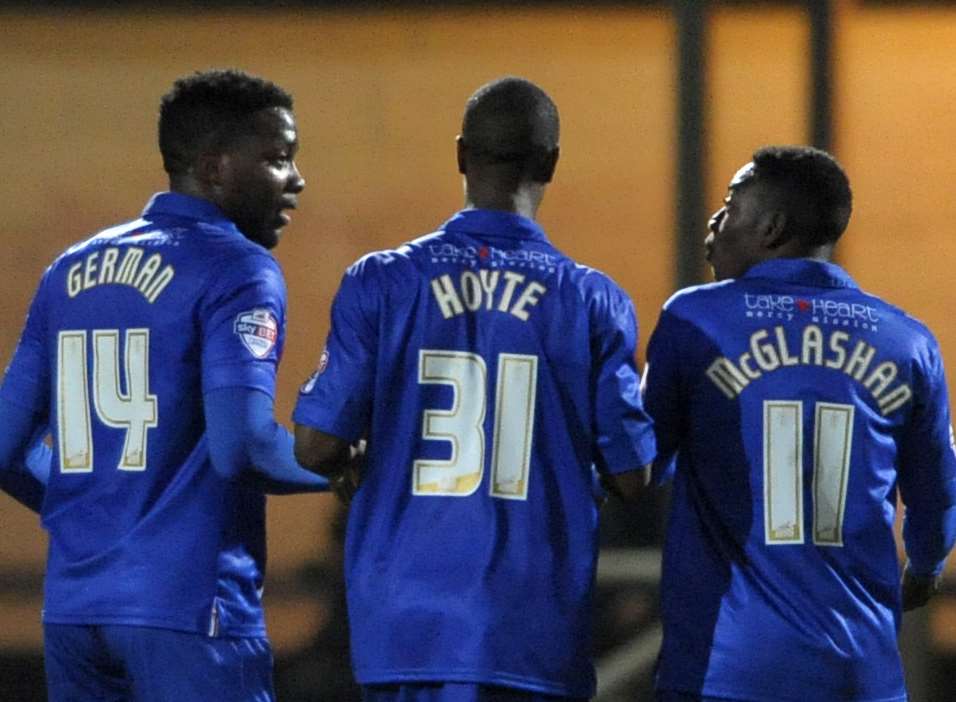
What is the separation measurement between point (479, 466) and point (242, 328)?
1.44 ft

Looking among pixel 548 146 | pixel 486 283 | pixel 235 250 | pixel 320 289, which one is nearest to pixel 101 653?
pixel 235 250

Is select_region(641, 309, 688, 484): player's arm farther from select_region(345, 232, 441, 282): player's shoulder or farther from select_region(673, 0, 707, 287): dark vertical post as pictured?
select_region(673, 0, 707, 287): dark vertical post

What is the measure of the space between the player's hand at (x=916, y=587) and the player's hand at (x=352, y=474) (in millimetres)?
1021

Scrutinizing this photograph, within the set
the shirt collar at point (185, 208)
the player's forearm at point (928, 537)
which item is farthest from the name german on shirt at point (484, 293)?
the player's forearm at point (928, 537)

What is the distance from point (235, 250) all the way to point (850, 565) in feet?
3.60

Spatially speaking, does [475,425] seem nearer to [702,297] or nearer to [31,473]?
[702,297]

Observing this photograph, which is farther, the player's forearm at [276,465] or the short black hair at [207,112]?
the short black hair at [207,112]

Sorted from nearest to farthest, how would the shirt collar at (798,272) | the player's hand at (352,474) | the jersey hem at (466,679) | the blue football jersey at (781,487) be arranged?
1. the jersey hem at (466,679)
2. the player's hand at (352,474)
3. the blue football jersey at (781,487)
4. the shirt collar at (798,272)

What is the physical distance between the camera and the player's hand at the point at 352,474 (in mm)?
2729

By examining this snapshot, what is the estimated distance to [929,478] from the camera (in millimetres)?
3004

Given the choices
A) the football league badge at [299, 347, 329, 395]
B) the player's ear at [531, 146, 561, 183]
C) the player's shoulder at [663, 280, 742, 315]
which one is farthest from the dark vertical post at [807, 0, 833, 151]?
the football league badge at [299, 347, 329, 395]

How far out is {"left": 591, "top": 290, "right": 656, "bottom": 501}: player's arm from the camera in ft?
8.86

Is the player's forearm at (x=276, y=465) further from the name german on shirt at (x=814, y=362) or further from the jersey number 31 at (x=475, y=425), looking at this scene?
the name german on shirt at (x=814, y=362)

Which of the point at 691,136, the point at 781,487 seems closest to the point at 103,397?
the point at 781,487
